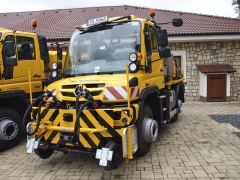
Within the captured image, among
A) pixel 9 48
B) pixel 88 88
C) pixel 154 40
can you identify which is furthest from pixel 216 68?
pixel 9 48

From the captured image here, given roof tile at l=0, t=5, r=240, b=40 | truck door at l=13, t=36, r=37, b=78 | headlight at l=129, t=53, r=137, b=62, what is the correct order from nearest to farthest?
headlight at l=129, t=53, r=137, b=62 → truck door at l=13, t=36, r=37, b=78 → roof tile at l=0, t=5, r=240, b=40

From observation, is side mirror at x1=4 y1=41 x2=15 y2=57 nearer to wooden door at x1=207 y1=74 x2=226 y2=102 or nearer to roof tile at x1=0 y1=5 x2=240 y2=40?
roof tile at x1=0 y1=5 x2=240 y2=40

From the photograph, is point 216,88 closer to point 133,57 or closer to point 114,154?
point 133,57

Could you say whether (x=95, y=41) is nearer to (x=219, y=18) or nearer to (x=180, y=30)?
(x=180, y=30)

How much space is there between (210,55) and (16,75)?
10.0 m

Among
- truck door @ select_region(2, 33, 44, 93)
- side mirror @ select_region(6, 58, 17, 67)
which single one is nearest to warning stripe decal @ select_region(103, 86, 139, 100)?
side mirror @ select_region(6, 58, 17, 67)

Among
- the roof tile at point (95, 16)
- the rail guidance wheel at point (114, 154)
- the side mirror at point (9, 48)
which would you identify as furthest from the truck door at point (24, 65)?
the roof tile at point (95, 16)

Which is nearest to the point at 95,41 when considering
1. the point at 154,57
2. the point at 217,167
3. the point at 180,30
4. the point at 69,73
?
the point at 69,73

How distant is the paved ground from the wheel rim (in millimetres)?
341

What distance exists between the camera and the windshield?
15.2 feet

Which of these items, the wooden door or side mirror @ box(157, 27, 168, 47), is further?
the wooden door

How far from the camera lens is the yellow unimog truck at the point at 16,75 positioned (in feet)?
17.4

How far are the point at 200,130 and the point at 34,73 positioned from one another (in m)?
4.68

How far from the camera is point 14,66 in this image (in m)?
5.54
